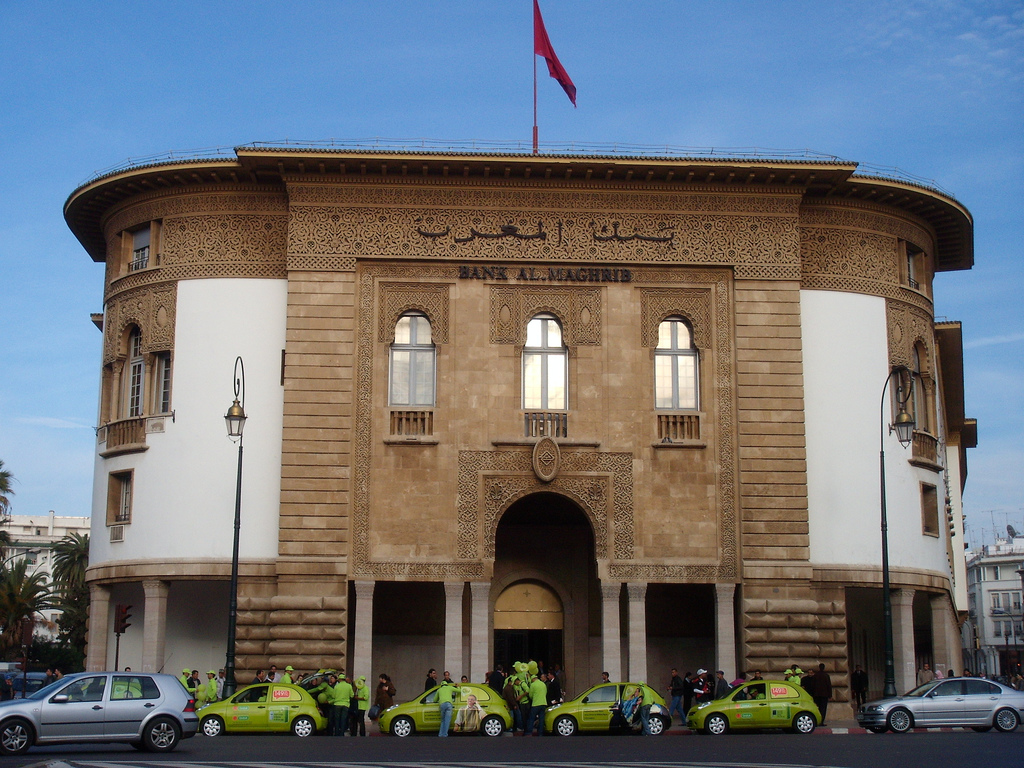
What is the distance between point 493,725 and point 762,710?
17.6 ft

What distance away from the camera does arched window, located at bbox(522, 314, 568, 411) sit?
1211 inches

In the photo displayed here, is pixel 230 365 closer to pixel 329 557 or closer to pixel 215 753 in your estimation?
pixel 329 557

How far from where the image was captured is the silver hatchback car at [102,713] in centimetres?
1789

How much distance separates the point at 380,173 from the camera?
30.8 m

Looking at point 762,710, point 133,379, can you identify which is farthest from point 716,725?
point 133,379

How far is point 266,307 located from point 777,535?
1411cm

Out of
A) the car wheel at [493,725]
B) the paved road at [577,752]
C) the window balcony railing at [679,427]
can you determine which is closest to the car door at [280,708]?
the paved road at [577,752]

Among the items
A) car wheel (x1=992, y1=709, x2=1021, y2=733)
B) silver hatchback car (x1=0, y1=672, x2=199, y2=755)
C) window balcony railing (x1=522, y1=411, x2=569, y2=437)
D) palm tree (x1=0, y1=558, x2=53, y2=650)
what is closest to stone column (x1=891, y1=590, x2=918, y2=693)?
car wheel (x1=992, y1=709, x2=1021, y2=733)

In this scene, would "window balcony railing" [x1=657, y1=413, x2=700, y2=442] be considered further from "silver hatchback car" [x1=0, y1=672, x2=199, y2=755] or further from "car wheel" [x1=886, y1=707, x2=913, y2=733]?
"silver hatchback car" [x1=0, y1=672, x2=199, y2=755]

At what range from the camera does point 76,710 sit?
18.4 metres

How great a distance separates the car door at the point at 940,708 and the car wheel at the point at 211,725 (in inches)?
531

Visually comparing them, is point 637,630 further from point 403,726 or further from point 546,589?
point 403,726

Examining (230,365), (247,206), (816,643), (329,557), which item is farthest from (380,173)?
(816,643)

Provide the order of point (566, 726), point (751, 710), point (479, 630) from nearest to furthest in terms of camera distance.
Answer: point (751, 710) < point (566, 726) < point (479, 630)
